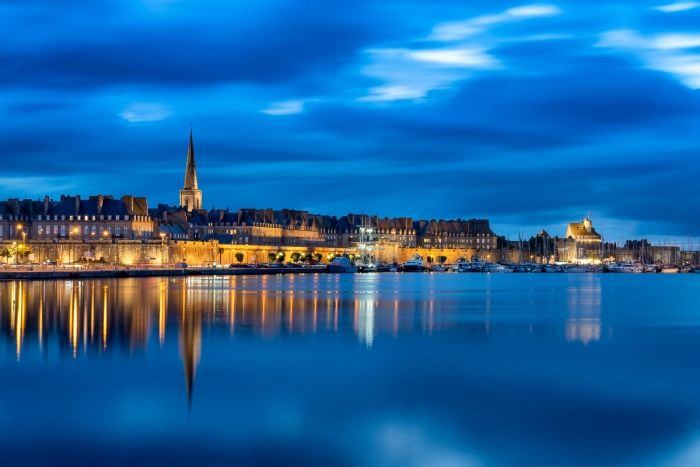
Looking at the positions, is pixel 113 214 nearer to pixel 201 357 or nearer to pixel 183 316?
pixel 183 316

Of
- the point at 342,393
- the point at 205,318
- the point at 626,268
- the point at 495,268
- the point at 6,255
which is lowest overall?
the point at 626,268

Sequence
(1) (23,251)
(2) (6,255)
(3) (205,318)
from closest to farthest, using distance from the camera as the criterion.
→ (3) (205,318) → (1) (23,251) → (2) (6,255)

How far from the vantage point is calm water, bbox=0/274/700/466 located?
1332cm

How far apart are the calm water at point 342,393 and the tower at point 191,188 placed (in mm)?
131579

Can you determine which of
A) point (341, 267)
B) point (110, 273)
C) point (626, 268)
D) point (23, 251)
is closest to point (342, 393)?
point (110, 273)

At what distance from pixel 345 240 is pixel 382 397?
175 meters

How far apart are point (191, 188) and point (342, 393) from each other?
5880 inches

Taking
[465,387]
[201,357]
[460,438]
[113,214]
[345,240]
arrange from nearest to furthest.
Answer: [460,438] < [465,387] < [201,357] < [113,214] < [345,240]

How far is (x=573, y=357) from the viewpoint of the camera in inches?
938

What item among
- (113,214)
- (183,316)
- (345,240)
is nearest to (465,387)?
(183,316)

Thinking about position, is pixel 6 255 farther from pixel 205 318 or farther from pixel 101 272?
pixel 205 318

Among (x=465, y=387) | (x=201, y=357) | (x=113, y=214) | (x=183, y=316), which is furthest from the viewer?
(x=113, y=214)

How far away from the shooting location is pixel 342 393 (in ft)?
58.4

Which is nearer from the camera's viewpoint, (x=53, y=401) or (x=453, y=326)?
(x=53, y=401)
